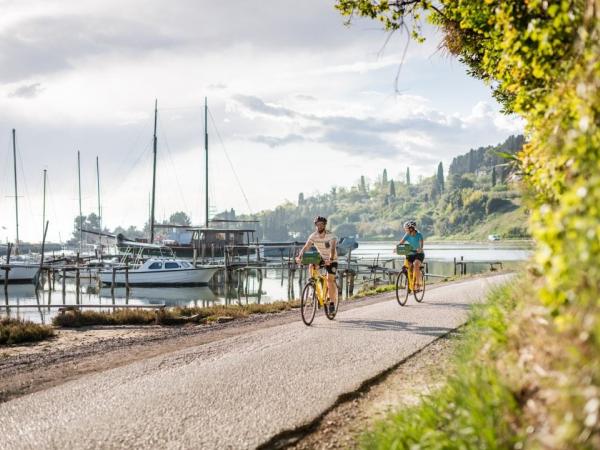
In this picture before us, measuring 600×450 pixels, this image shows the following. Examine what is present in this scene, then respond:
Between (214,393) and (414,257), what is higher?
(414,257)

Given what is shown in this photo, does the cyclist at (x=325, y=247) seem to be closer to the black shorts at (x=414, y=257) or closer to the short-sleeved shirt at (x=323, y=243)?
the short-sleeved shirt at (x=323, y=243)

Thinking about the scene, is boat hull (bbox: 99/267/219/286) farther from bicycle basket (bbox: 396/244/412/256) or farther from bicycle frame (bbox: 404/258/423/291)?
bicycle basket (bbox: 396/244/412/256)

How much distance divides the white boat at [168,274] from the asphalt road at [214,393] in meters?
42.1

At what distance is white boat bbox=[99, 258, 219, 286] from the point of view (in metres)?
51.2

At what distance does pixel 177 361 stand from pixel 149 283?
44.4 metres

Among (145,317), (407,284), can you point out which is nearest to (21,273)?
(145,317)

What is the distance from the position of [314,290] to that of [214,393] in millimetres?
5400

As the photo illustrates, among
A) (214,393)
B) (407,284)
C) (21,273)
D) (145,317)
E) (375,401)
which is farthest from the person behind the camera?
(21,273)

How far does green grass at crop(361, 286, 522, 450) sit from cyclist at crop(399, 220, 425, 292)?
8.53m

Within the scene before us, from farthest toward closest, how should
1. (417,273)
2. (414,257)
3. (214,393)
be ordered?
(417,273)
(414,257)
(214,393)

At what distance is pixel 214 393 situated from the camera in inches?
259

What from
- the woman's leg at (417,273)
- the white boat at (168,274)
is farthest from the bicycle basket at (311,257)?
the white boat at (168,274)

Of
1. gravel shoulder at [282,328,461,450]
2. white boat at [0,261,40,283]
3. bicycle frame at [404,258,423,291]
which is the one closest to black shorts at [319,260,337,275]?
bicycle frame at [404,258,423,291]

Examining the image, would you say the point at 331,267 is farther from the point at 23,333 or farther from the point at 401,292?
the point at 23,333
